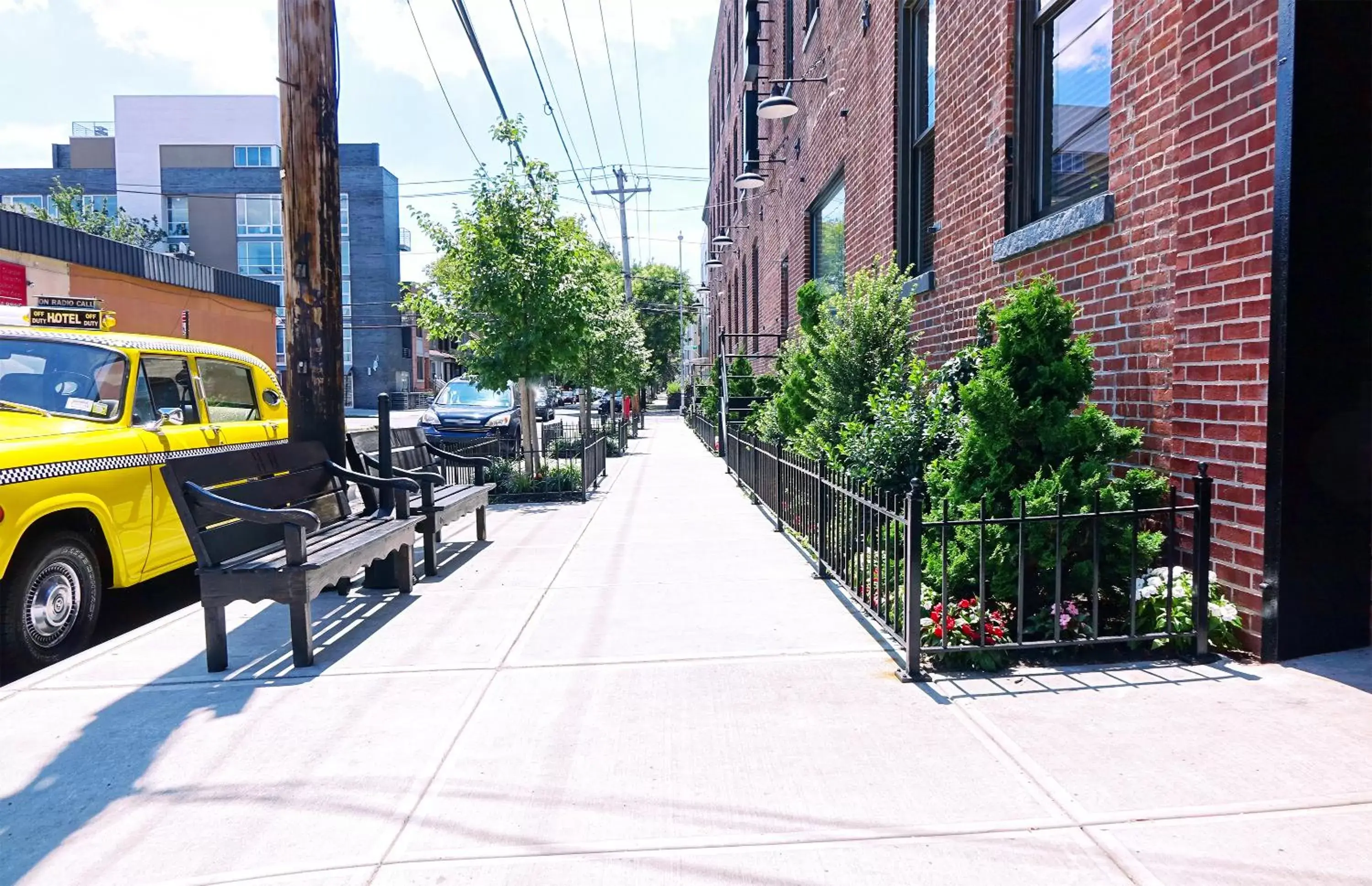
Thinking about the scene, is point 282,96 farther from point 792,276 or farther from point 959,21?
point 792,276

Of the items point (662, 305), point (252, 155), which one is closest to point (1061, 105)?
point (662, 305)

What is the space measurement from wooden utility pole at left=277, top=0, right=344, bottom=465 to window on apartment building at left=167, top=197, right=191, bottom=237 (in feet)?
192

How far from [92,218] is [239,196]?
1162 centimetres

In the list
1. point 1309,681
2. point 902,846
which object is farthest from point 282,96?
point 1309,681

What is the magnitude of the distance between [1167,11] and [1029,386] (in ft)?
7.22

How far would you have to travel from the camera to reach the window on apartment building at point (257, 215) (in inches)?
2228

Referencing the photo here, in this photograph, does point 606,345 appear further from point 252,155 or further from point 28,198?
point 28,198

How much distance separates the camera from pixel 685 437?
1124 inches

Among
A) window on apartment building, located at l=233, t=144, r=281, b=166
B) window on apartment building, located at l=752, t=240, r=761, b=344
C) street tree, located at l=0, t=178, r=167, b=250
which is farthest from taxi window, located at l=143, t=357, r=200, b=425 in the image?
window on apartment building, located at l=233, t=144, r=281, b=166

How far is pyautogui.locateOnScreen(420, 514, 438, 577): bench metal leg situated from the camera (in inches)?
278

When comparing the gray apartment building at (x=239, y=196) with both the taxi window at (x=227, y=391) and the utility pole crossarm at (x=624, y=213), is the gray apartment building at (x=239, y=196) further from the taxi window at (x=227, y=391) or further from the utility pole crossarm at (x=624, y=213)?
the taxi window at (x=227, y=391)

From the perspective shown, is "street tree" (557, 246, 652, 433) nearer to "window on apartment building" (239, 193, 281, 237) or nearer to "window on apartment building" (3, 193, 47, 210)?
"window on apartment building" (239, 193, 281, 237)

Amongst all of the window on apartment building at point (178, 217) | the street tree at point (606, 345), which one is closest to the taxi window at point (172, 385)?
the street tree at point (606, 345)

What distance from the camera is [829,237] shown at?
14477mm
